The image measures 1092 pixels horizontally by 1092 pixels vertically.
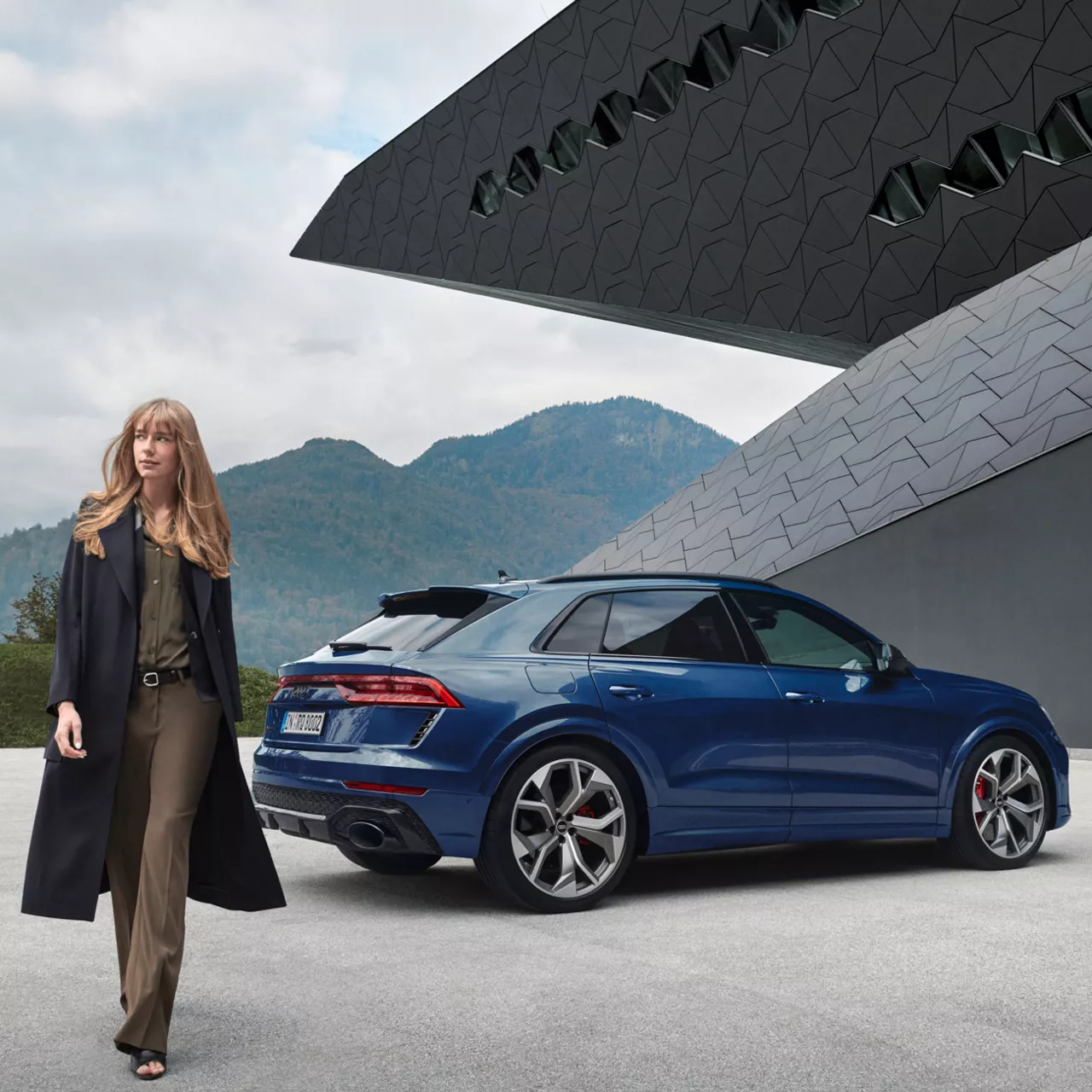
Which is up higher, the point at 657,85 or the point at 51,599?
the point at 657,85

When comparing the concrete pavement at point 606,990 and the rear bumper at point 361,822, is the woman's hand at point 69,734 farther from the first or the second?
the rear bumper at point 361,822

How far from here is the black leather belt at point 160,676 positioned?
3891 mm

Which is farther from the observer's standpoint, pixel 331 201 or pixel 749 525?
pixel 331 201

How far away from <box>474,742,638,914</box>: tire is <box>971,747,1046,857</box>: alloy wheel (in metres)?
2.26

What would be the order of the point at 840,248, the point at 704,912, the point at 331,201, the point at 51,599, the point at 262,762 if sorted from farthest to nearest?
the point at 51,599 < the point at 331,201 < the point at 840,248 < the point at 262,762 < the point at 704,912

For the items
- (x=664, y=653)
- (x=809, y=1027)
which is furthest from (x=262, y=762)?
(x=809, y=1027)

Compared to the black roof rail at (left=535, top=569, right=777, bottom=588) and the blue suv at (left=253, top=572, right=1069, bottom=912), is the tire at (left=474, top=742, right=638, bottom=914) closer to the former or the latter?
the blue suv at (left=253, top=572, right=1069, bottom=912)

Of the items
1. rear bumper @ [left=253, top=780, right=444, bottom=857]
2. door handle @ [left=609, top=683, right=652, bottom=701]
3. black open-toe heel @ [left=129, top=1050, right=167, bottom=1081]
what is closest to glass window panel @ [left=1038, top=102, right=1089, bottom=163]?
door handle @ [left=609, top=683, right=652, bottom=701]

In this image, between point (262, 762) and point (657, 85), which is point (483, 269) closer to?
point (657, 85)

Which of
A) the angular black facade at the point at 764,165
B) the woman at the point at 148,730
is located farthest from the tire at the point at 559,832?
the angular black facade at the point at 764,165

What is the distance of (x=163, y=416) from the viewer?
4.01 m

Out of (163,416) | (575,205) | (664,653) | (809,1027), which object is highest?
(575,205)

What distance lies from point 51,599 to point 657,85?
30636 millimetres

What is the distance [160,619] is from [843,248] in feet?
87.3
